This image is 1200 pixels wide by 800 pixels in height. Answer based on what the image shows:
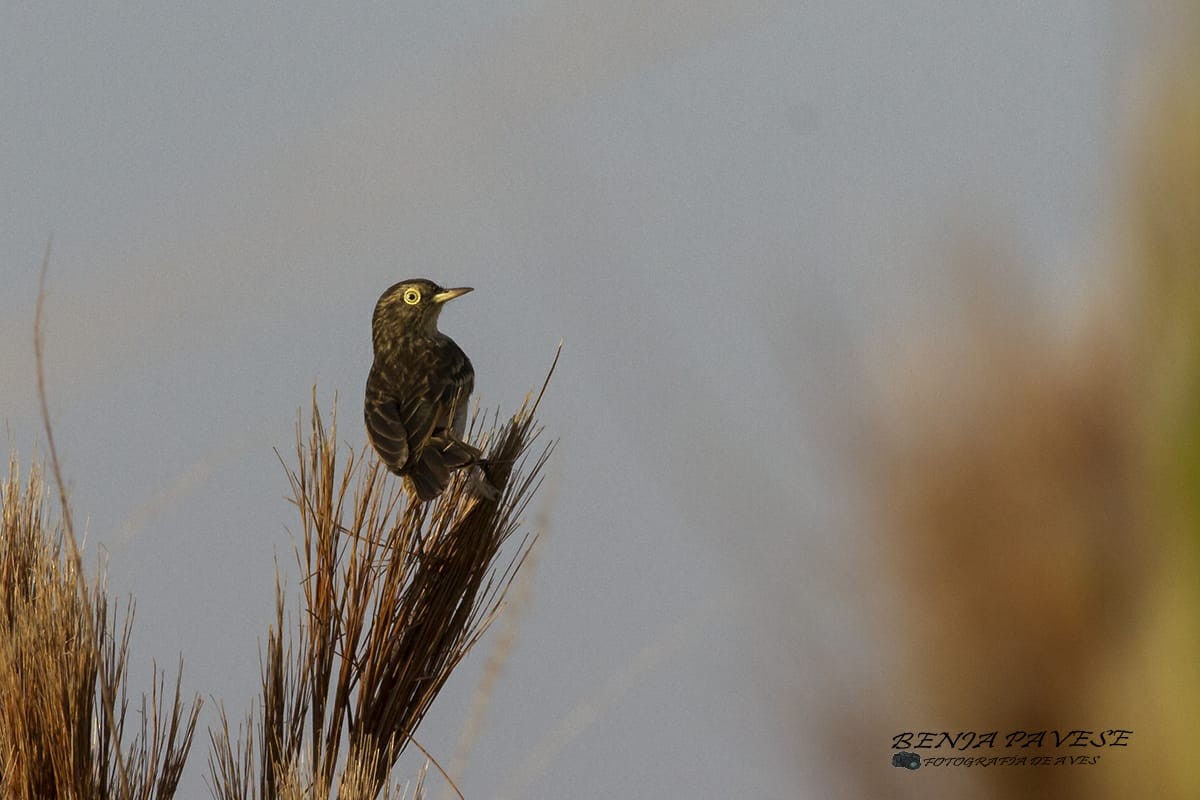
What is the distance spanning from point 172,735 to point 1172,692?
258cm

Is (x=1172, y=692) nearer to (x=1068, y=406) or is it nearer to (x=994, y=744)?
(x=1068, y=406)

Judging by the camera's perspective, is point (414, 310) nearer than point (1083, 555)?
No

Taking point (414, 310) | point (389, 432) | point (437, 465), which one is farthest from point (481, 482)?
point (414, 310)

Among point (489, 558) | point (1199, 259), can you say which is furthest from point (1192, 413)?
point (489, 558)

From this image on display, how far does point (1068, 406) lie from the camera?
1.16 m

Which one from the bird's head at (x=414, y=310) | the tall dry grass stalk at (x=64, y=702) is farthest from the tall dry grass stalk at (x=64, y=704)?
the bird's head at (x=414, y=310)

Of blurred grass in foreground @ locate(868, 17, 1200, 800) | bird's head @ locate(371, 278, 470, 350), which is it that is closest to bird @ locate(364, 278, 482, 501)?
bird's head @ locate(371, 278, 470, 350)

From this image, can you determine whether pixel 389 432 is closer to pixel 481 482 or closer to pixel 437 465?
pixel 437 465

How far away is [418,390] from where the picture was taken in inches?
150

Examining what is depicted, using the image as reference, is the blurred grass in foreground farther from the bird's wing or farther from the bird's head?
the bird's head

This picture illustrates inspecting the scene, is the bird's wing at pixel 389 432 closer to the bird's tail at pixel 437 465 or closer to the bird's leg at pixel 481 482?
the bird's tail at pixel 437 465

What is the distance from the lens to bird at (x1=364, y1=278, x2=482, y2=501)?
3334 mm

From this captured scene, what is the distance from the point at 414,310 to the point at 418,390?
27.5 inches

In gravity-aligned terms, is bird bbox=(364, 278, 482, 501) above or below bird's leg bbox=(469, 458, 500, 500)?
above
